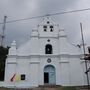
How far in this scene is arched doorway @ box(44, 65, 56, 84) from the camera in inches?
1176

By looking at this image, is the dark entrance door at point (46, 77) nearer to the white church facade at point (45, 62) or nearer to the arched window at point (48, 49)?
the white church facade at point (45, 62)

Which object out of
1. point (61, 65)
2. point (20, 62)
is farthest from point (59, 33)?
point (20, 62)

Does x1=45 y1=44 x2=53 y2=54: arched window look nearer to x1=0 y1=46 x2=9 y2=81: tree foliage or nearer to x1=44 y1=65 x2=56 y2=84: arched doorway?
x1=44 y1=65 x2=56 y2=84: arched doorway

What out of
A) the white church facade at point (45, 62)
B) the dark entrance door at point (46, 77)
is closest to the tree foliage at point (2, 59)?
the white church facade at point (45, 62)

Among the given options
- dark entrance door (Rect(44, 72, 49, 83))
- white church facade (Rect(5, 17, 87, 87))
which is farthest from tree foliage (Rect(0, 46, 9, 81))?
dark entrance door (Rect(44, 72, 49, 83))

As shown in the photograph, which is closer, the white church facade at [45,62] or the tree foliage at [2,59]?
the white church facade at [45,62]

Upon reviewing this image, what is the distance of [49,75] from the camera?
99.7 ft

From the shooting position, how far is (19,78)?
29.1m

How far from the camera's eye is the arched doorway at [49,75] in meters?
29.9

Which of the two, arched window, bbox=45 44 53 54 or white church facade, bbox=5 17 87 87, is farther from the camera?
arched window, bbox=45 44 53 54

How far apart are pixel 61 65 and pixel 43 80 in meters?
3.81

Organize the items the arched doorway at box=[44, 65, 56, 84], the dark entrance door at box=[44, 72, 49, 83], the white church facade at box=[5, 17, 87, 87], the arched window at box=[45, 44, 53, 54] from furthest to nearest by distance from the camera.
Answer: the arched window at box=[45, 44, 53, 54]
the dark entrance door at box=[44, 72, 49, 83]
the arched doorway at box=[44, 65, 56, 84]
the white church facade at box=[5, 17, 87, 87]

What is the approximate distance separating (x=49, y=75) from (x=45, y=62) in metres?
2.25

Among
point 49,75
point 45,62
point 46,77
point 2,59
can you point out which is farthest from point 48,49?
point 2,59
